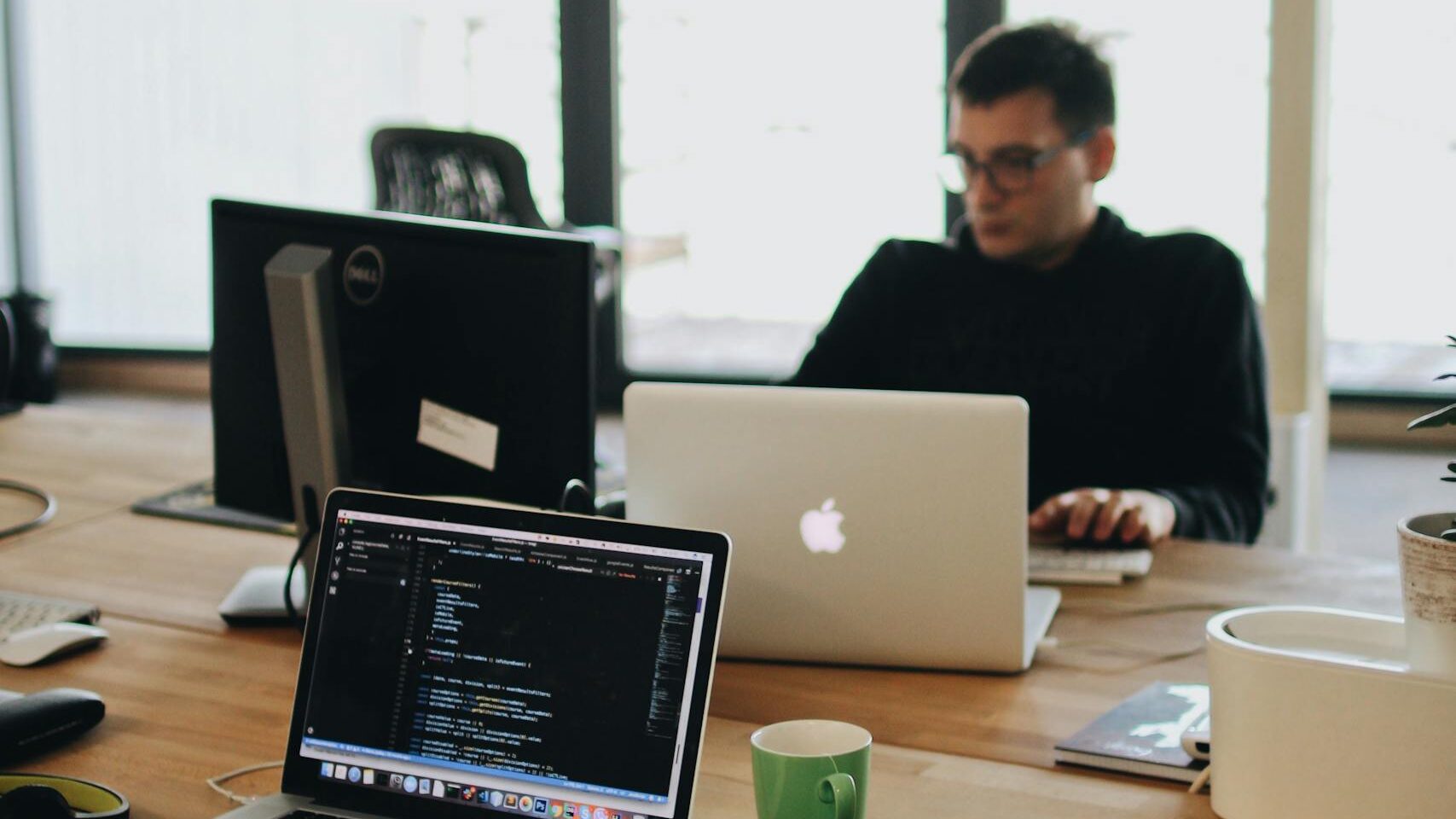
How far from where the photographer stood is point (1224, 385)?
→ 2.12m

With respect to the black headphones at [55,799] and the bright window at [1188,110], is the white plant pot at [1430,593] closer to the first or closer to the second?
the black headphones at [55,799]

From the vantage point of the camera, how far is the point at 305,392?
5.16 ft

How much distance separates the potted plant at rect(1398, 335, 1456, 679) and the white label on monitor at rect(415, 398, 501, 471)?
870 millimetres

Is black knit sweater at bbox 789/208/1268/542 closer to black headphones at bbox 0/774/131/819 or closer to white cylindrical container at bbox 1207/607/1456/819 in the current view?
white cylindrical container at bbox 1207/607/1456/819

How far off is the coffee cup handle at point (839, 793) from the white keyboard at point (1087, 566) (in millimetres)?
697

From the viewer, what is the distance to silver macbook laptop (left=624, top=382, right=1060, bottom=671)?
4.60ft

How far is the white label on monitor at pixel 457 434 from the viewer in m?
1.55

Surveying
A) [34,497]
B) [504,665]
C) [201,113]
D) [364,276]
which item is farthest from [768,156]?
[504,665]

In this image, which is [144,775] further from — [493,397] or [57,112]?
[57,112]

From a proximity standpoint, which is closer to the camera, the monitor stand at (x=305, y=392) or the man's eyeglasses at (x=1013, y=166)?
the monitor stand at (x=305, y=392)

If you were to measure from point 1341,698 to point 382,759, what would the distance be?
0.71 m

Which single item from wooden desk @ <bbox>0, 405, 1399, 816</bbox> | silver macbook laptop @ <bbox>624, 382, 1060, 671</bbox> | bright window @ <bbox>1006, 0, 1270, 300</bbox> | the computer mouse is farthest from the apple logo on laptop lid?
bright window @ <bbox>1006, 0, 1270, 300</bbox>

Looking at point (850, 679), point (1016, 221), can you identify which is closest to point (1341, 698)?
point (850, 679)

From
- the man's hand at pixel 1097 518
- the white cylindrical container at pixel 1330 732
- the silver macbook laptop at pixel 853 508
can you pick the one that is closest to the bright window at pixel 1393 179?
the man's hand at pixel 1097 518
